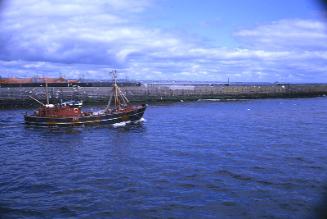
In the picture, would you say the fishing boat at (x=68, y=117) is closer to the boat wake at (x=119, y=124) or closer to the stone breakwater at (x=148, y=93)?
the boat wake at (x=119, y=124)

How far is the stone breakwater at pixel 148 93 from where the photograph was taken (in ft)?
222

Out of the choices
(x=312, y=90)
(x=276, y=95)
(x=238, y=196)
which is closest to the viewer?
(x=238, y=196)

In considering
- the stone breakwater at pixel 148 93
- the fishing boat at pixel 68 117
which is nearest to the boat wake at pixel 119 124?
the fishing boat at pixel 68 117

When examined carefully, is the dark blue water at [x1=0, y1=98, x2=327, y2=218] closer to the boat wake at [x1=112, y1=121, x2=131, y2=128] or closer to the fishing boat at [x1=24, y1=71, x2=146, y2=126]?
the fishing boat at [x1=24, y1=71, x2=146, y2=126]

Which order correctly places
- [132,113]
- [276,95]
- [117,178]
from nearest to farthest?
[117,178]
[132,113]
[276,95]

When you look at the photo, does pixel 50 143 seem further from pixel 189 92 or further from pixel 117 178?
pixel 189 92

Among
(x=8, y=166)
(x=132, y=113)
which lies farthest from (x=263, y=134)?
(x=8, y=166)

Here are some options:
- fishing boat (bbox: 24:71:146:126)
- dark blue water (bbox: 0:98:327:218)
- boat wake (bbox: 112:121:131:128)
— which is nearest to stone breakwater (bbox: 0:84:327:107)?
fishing boat (bbox: 24:71:146:126)

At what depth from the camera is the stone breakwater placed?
222ft

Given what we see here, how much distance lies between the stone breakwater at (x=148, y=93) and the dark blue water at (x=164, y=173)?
91.1ft

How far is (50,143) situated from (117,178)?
14345 mm

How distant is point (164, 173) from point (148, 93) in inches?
2272

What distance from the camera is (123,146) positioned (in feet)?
104

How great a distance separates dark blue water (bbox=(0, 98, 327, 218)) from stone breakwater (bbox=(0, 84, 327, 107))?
2778 cm
